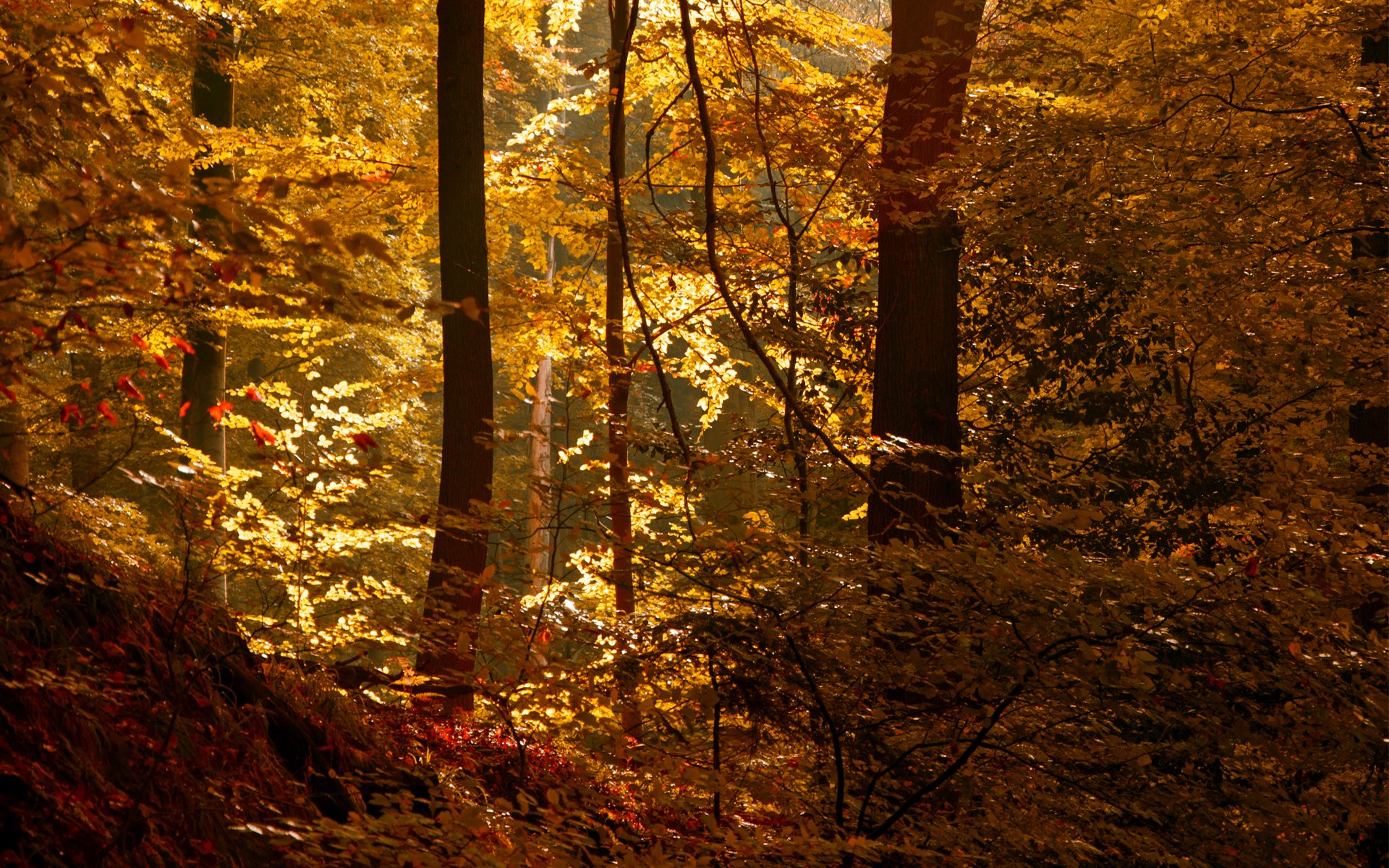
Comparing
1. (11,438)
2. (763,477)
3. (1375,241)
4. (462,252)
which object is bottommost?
(763,477)

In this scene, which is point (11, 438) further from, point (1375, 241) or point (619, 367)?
point (1375, 241)

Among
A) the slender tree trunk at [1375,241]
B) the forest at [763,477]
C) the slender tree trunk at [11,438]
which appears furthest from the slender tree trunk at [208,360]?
the slender tree trunk at [1375,241]

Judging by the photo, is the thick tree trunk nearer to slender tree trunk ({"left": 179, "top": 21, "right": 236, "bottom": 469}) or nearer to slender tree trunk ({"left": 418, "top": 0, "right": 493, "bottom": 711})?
slender tree trunk ({"left": 418, "top": 0, "right": 493, "bottom": 711})

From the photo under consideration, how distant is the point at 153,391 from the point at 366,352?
4165mm

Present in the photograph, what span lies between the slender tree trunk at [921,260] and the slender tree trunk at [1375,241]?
2.36 m

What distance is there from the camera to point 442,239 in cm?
675

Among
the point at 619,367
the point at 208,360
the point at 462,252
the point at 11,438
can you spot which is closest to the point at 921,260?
the point at 619,367

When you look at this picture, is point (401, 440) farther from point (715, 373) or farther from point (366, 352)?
point (715, 373)

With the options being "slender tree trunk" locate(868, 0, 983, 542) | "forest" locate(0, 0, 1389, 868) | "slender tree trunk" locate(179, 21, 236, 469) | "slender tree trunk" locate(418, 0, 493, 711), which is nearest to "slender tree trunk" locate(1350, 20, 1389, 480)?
"forest" locate(0, 0, 1389, 868)

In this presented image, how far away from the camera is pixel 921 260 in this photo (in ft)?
21.9

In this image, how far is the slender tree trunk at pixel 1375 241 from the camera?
5.99 m

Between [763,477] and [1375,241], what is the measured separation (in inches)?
201

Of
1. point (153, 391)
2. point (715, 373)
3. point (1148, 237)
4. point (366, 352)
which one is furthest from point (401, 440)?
point (1148, 237)

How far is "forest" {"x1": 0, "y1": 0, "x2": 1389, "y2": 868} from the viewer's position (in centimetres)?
304
